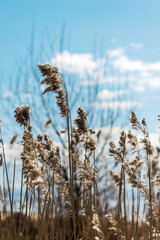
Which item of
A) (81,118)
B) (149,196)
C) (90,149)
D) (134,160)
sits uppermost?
(81,118)

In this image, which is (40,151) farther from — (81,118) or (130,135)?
(130,135)

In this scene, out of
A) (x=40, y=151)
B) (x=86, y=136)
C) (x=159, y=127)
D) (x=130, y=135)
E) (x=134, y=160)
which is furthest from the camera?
(x=130, y=135)

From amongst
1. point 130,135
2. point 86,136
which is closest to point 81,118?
point 86,136

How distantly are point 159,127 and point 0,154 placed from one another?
41.8 inches

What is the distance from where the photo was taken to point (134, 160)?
198cm

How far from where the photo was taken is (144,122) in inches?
81.7

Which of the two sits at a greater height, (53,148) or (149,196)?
(53,148)

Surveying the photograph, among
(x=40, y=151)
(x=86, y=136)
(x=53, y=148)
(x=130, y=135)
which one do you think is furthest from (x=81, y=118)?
(x=130, y=135)

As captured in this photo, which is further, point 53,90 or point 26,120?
point 26,120

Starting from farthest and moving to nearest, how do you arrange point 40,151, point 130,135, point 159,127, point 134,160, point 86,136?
1. point 130,135
2. point 40,151
3. point 86,136
4. point 159,127
5. point 134,160

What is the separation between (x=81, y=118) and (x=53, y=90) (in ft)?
0.94

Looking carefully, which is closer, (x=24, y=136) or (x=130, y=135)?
(x=24, y=136)

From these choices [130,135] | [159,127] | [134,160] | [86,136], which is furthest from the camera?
[130,135]

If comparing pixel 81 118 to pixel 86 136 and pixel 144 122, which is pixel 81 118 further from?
pixel 144 122
